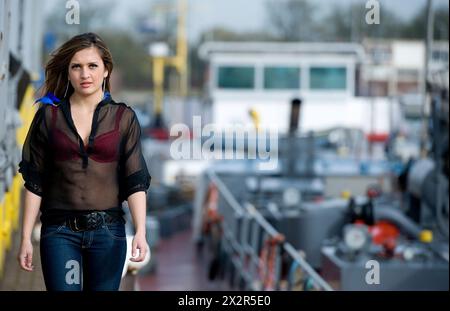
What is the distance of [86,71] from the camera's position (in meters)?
4.49

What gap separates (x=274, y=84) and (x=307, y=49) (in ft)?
5.07

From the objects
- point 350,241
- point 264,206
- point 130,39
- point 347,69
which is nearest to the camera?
point 350,241

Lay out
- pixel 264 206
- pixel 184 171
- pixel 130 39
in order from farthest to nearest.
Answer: pixel 130 39, pixel 184 171, pixel 264 206

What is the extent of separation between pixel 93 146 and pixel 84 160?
0.20 feet

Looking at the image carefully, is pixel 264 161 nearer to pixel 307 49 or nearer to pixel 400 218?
pixel 400 218

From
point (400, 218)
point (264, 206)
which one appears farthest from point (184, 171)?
point (400, 218)

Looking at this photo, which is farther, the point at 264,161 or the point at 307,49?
the point at 307,49

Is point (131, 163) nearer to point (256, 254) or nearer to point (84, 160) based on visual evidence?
point (84, 160)

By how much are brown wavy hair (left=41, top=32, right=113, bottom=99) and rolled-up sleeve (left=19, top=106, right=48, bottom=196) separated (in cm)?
10

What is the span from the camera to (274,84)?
33.2m
